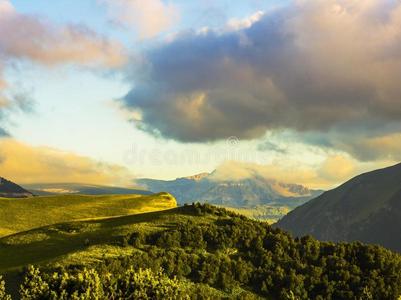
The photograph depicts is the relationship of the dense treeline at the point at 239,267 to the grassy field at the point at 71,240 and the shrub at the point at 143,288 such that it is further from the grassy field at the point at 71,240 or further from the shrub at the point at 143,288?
the grassy field at the point at 71,240

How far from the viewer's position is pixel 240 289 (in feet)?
245

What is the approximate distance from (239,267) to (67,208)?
250ft

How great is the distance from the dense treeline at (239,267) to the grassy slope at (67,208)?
4844 centimetres

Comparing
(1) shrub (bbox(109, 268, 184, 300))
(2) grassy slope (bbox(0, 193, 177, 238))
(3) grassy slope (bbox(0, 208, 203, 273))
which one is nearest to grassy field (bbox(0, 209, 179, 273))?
(3) grassy slope (bbox(0, 208, 203, 273))

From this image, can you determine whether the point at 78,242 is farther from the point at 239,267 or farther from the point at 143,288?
the point at 143,288

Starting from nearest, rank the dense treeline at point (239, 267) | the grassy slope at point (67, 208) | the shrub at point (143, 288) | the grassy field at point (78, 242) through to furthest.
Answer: the shrub at point (143, 288)
the dense treeline at point (239, 267)
the grassy field at point (78, 242)
the grassy slope at point (67, 208)

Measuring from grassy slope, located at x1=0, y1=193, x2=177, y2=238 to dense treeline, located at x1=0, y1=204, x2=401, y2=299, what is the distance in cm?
4844

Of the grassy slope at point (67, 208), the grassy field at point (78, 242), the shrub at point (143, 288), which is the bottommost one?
the shrub at point (143, 288)

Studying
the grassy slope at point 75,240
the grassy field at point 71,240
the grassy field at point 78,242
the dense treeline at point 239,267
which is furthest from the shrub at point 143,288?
the grassy field at point 71,240

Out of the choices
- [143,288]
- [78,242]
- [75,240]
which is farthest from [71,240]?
[143,288]

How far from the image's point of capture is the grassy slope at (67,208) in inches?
5187

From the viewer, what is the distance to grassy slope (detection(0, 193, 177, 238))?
132m

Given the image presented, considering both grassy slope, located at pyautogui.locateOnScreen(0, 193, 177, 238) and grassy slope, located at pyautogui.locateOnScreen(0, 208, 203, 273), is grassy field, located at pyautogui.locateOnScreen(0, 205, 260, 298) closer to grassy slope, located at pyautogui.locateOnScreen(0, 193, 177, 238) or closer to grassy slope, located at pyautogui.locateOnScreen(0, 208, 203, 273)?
grassy slope, located at pyautogui.locateOnScreen(0, 208, 203, 273)

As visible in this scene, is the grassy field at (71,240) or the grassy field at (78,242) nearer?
the grassy field at (78,242)
